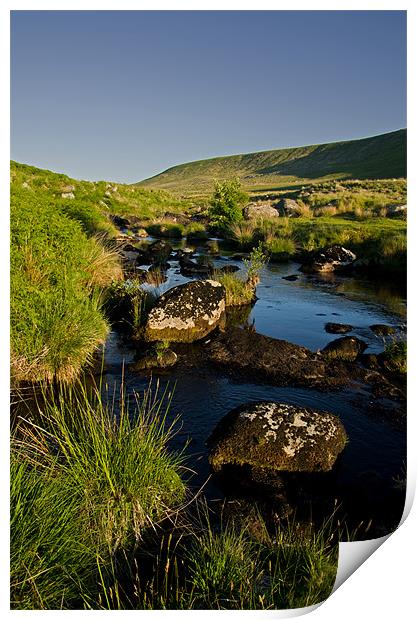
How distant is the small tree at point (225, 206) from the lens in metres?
27.9

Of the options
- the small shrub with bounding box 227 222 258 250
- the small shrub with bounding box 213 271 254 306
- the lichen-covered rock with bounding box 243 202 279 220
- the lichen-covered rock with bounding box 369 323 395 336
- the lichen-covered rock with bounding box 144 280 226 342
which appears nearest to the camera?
the lichen-covered rock with bounding box 144 280 226 342

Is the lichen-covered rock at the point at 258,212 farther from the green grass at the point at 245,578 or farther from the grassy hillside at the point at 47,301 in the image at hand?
the green grass at the point at 245,578

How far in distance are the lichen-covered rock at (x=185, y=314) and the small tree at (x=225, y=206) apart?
1815 cm

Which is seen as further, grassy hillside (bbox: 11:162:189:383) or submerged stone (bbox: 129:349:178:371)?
submerged stone (bbox: 129:349:178:371)

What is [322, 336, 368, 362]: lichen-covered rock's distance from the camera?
8.57 metres

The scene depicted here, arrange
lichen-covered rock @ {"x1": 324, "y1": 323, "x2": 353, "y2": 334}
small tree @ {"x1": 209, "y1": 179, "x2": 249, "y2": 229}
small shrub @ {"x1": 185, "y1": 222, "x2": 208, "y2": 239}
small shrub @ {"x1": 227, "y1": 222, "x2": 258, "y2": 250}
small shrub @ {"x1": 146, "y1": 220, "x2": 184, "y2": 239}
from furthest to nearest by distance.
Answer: small shrub @ {"x1": 146, "y1": 220, "x2": 184, "y2": 239}
small shrub @ {"x1": 185, "y1": 222, "x2": 208, "y2": 239}
small tree @ {"x1": 209, "y1": 179, "x2": 249, "y2": 229}
small shrub @ {"x1": 227, "y1": 222, "x2": 258, "y2": 250}
lichen-covered rock @ {"x1": 324, "y1": 323, "x2": 353, "y2": 334}

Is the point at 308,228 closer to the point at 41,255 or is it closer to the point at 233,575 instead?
the point at 41,255

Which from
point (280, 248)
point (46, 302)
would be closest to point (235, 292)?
point (46, 302)

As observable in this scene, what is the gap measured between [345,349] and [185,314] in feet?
10.9

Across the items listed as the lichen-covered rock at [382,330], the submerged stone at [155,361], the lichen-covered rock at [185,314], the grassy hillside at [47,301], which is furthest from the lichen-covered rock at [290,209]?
the submerged stone at [155,361]

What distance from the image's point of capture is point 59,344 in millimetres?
6676

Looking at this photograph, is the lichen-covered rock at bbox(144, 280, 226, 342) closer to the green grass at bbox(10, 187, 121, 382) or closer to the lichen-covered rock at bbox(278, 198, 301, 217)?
the green grass at bbox(10, 187, 121, 382)

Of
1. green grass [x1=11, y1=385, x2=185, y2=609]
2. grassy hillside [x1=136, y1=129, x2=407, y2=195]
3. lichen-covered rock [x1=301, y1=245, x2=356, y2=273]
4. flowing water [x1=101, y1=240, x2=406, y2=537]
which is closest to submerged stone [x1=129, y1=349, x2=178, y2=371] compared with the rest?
flowing water [x1=101, y1=240, x2=406, y2=537]

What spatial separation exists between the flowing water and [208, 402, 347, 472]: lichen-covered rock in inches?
9.4
